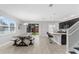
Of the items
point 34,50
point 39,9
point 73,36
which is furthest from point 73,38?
point 39,9

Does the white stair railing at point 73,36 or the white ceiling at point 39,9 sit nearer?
the white stair railing at point 73,36

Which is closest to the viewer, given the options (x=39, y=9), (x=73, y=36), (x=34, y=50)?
(x=73, y=36)

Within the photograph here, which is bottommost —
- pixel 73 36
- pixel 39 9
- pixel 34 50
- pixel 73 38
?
pixel 34 50

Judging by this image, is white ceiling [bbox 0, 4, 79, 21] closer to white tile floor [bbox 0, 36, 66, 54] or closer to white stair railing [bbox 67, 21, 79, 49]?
white stair railing [bbox 67, 21, 79, 49]

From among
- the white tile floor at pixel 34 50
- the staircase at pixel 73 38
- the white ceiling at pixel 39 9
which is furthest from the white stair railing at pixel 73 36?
the white ceiling at pixel 39 9

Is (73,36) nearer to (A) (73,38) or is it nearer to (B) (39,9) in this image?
(A) (73,38)

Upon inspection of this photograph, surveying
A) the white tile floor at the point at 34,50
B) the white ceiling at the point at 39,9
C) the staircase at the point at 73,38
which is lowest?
the white tile floor at the point at 34,50

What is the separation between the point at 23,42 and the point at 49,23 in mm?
9184

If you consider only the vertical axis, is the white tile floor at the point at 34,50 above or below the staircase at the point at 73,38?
below

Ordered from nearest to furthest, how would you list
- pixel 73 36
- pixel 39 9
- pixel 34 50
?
1. pixel 73 36
2. pixel 34 50
3. pixel 39 9

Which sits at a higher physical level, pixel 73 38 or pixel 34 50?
pixel 73 38

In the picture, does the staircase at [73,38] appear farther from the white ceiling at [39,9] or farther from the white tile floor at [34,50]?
the white ceiling at [39,9]
